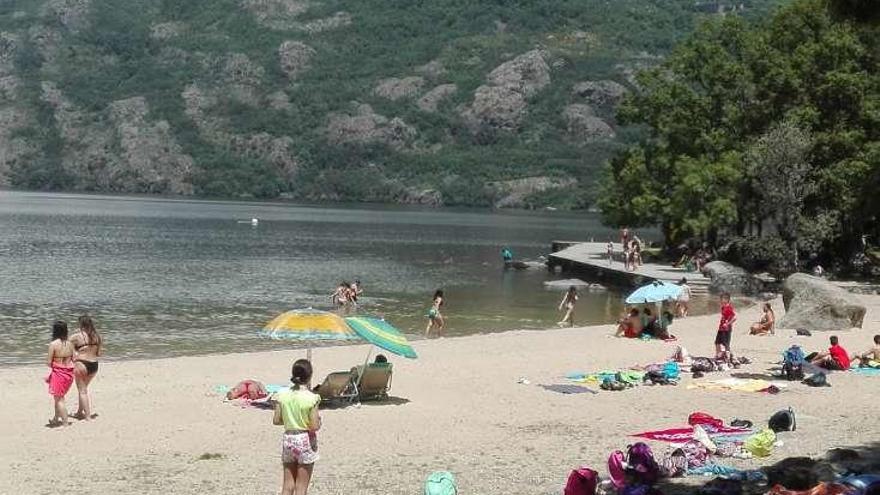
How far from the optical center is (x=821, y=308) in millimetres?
27078

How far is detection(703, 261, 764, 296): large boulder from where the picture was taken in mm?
41594

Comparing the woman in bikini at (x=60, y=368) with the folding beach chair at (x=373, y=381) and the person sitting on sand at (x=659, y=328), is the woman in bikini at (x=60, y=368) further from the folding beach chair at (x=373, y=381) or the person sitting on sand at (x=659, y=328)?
the person sitting on sand at (x=659, y=328)

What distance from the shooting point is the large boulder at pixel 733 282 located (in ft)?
136

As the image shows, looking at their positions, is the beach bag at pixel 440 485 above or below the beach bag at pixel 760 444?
above

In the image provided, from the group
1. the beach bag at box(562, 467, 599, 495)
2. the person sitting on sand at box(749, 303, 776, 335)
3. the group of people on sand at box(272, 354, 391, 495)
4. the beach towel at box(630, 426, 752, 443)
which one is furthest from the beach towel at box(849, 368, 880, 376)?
the group of people on sand at box(272, 354, 391, 495)

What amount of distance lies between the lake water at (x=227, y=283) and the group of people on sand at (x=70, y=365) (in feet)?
30.7

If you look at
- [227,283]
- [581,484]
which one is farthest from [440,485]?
[227,283]

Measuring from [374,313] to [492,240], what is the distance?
60269 mm

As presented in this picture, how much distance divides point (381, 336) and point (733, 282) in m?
28.5

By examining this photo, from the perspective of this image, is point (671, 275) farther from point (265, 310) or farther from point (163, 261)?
point (163, 261)

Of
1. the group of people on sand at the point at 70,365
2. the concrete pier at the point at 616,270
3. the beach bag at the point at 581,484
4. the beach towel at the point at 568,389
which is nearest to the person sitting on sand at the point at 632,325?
the beach towel at the point at 568,389

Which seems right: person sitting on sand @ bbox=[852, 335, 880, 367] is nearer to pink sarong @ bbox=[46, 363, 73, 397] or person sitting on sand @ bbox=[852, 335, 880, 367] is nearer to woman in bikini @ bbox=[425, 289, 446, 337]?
woman in bikini @ bbox=[425, 289, 446, 337]

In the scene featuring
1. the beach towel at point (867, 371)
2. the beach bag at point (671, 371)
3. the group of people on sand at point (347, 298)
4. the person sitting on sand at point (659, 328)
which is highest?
the beach bag at point (671, 371)

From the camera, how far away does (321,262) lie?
6316 cm
